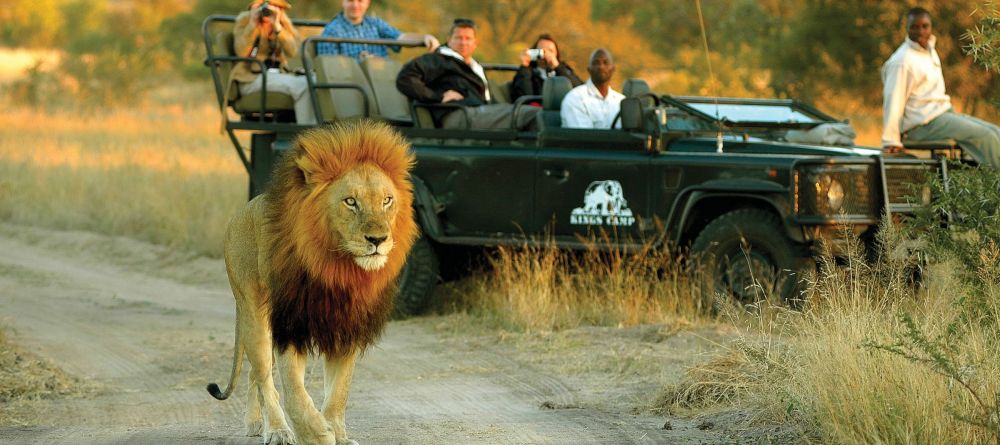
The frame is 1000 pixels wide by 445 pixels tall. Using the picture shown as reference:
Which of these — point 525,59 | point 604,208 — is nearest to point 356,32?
point 525,59

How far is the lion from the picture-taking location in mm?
5426

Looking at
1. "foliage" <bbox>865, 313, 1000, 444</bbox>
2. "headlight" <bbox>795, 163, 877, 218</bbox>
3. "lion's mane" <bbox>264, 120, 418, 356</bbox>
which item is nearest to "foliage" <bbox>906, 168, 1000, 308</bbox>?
"headlight" <bbox>795, 163, 877, 218</bbox>

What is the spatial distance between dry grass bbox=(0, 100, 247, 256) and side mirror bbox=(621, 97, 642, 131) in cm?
561

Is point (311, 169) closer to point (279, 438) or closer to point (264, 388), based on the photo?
point (264, 388)

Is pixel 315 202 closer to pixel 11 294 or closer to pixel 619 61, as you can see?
Answer: pixel 11 294

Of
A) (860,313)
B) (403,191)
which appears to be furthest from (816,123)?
(403,191)

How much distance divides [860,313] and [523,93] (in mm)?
5197

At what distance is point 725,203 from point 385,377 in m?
2.39

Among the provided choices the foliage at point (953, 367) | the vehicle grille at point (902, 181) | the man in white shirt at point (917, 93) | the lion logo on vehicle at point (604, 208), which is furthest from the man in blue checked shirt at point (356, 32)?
the foliage at point (953, 367)

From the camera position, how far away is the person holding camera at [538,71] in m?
10.8

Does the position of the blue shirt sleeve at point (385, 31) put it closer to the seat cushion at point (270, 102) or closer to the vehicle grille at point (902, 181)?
the seat cushion at point (270, 102)

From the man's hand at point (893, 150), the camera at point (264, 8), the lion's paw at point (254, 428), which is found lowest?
the lion's paw at point (254, 428)

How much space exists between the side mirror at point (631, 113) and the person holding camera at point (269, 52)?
2.38 m

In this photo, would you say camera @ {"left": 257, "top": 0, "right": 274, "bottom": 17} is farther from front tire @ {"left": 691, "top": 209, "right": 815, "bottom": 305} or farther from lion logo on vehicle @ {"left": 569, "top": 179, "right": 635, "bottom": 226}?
front tire @ {"left": 691, "top": 209, "right": 815, "bottom": 305}
